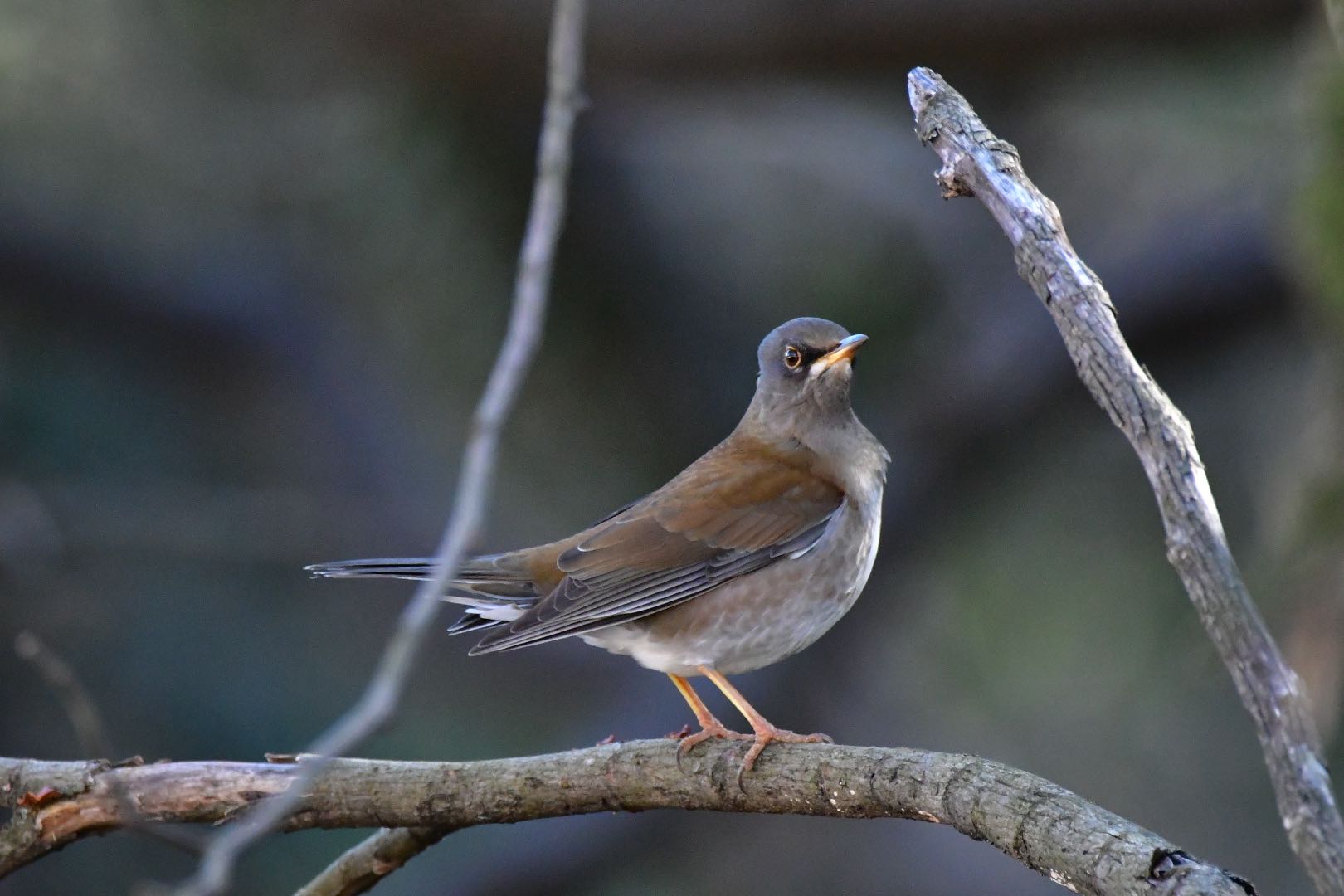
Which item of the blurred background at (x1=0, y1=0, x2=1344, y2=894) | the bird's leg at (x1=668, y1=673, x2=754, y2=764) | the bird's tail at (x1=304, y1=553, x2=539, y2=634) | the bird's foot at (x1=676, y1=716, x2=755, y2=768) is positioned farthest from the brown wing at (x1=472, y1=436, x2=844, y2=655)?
the blurred background at (x1=0, y1=0, x2=1344, y2=894)

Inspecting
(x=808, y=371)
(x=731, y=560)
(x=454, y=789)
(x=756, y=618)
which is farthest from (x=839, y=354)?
(x=454, y=789)

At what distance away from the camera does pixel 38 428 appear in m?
8.51

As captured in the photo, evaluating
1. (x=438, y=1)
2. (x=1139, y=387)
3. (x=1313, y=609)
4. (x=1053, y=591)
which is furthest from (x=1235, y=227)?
(x=1139, y=387)

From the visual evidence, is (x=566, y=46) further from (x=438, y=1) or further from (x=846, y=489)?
(x=438, y=1)

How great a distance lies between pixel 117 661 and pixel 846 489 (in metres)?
5.13

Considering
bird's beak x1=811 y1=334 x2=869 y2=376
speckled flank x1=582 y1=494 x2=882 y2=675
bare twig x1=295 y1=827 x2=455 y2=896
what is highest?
bird's beak x1=811 y1=334 x2=869 y2=376

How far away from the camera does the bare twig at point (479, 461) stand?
1975mm

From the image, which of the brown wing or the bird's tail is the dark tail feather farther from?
the brown wing

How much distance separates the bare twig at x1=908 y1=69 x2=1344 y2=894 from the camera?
5.96 feet

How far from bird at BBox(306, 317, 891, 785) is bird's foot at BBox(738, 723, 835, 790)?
0.29 m

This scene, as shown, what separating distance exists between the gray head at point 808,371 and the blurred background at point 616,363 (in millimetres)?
3254

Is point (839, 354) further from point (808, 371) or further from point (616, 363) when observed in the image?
point (616, 363)

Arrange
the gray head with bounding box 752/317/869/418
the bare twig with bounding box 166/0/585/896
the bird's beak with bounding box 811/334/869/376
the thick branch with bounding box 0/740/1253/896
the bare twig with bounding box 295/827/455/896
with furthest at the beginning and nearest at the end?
the gray head with bounding box 752/317/869/418, the bird's beak with bounding box 811/334/869/376, the bare twig with bounding box 295/827/455/896, the thick branch with bounding box 0/740/1253/896, the bare twig with bounding box 166/0/585/896

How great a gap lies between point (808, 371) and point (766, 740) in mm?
1620
